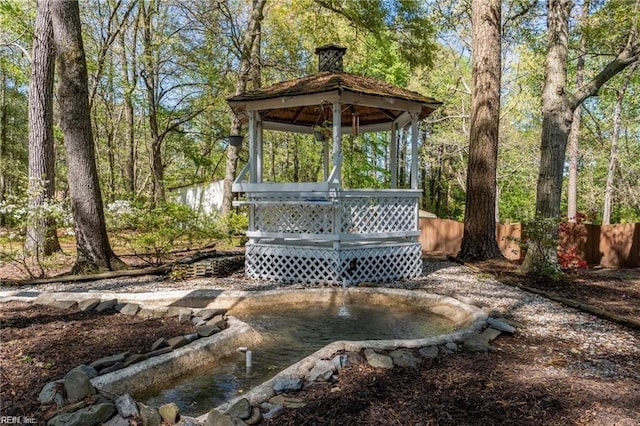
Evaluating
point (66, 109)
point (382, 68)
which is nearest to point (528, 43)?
point (382, 68)

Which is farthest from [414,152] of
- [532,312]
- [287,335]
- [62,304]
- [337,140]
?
[62,304]

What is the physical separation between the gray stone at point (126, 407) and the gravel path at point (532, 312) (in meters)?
2.80

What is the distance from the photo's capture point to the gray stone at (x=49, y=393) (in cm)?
247

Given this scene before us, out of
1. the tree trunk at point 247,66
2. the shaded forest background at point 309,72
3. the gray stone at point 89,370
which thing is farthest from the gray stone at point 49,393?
the tree trunk at point 247,66

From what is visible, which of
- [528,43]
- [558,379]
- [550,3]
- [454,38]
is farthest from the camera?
[454,38]

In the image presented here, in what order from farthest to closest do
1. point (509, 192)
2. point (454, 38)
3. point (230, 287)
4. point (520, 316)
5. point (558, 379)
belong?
point (509, 192) → point (454, 38) → point (230, 287) → point (520, 316) → point (558, 379)

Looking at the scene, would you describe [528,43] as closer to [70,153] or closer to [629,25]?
[629,25]

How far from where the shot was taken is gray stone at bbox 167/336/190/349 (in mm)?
3459

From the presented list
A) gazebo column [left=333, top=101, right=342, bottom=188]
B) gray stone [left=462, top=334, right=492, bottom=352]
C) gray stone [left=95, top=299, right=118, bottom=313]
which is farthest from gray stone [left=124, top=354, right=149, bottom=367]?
gazebo column [left=333, top=101, right=342, bottom=188]

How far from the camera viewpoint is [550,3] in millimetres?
6918

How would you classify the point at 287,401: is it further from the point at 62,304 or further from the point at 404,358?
the point at 62,304

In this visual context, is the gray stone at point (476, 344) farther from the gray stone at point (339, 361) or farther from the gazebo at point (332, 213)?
the gazebo at point (332, 213)

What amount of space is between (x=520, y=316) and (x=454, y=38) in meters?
15.6

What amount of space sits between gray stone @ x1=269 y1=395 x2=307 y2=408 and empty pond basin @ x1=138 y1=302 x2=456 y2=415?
50cm
